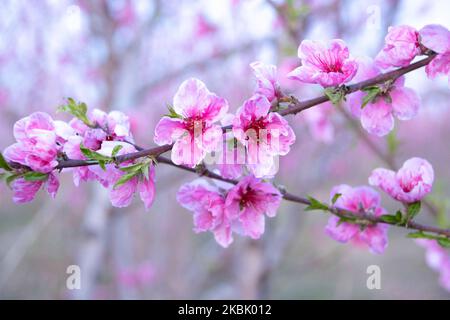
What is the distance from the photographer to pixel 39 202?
23.8ft

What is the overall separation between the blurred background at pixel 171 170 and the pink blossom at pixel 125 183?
358mm

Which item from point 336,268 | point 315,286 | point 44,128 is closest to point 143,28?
point 44,128

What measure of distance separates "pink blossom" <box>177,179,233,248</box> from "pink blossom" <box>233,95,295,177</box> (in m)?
0.13

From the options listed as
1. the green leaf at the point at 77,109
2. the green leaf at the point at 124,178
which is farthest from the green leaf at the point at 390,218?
the green leaf at the point at 77,109

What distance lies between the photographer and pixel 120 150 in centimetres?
72

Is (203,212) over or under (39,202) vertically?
under

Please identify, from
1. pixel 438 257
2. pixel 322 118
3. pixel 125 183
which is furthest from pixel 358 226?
pixel 322 118

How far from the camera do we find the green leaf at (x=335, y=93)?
2.31 feet

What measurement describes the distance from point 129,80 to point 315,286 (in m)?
4.39

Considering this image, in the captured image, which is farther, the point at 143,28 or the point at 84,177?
the point at 143,28
